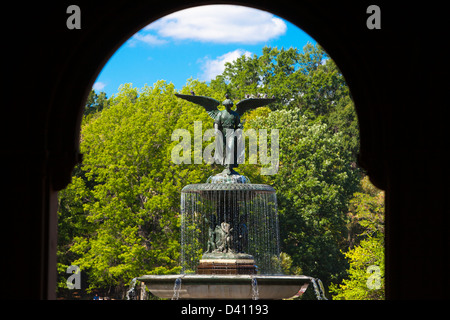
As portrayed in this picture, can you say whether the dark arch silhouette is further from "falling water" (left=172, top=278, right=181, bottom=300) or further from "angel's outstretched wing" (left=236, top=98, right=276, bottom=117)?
"angel's outstretched wing" (left=236, top=98, right=276, bottom=117)

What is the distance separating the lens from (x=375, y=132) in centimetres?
692

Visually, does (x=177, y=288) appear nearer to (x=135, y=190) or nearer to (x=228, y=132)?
(x=228, y=132)

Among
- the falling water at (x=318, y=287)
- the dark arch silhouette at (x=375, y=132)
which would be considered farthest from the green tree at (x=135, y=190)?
the dark arch silhouette at (x=375, y=132)

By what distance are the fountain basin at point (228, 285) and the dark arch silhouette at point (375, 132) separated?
24.3 feet

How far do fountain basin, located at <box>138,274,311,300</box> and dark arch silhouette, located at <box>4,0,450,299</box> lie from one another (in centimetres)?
742

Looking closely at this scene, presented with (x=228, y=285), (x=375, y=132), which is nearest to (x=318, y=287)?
(x=228, y=285)

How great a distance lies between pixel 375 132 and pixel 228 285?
7.94 m

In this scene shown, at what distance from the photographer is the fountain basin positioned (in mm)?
14219

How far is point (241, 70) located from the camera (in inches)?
1692

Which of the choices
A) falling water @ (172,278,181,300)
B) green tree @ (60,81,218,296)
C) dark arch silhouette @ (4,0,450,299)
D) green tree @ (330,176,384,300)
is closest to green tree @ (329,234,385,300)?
green tree @ (330,176,384,300)

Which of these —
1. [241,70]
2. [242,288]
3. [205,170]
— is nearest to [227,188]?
[242,288]

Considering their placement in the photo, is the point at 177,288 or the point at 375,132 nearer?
the point at 375,132

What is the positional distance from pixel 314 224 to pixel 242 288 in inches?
679

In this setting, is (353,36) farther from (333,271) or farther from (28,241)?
(333,271)
